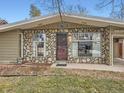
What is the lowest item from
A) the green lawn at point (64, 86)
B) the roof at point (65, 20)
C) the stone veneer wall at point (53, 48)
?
the green lawn at point (64, 86)

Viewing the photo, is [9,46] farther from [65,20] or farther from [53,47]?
[65,20]

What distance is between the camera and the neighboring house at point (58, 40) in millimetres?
13023

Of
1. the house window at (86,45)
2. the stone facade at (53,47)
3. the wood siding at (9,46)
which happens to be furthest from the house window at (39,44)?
the house window at (86,45)

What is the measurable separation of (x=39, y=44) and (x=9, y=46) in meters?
2.26

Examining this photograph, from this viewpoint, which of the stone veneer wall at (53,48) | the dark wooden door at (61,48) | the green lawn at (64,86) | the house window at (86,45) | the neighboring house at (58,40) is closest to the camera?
the green lawn at (64,86)

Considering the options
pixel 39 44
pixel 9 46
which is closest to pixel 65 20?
pixel 39 44

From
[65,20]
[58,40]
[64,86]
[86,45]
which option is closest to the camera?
[64,86]

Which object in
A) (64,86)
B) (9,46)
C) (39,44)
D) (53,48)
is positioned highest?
(39,44)

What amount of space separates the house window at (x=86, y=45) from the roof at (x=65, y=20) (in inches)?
38.2

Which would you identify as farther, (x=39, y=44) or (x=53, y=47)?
(x=39, y=44)

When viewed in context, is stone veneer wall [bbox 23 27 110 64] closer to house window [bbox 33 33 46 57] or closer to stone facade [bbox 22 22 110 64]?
stone facade [bbox 22 22 110 64]

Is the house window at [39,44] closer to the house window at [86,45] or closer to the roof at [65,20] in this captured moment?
the roof at [65,20]

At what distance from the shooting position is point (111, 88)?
6652 millimetres

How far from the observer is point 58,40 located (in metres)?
14.2
